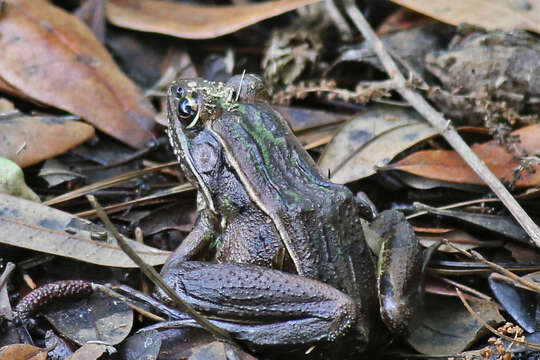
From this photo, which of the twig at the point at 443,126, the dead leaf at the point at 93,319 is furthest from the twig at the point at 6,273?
the twig at the point at 443,126

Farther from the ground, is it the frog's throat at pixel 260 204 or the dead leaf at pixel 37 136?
the dead leaf at pixel 37 136

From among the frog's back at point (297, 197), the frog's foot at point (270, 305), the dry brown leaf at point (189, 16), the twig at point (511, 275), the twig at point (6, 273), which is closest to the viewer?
the frog's foot at point (270, 305)

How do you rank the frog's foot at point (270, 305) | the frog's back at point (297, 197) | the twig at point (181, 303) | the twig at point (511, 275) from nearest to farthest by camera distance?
the twig at point (181, 303) → the frog's foot at point (270, 305) → the frog's back at point (297, 197) → the twig at point (511, 275)

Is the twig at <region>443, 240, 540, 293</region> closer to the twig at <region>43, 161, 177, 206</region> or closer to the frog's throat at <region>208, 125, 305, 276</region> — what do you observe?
the frog's throat at <region>208, 125, 305, 276</region>

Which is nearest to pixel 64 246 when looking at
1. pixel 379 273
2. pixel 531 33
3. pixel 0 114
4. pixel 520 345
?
pixel 0 114

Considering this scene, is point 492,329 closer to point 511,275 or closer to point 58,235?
point 511,275

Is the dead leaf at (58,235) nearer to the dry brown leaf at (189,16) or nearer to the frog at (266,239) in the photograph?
the frog at (266,239)

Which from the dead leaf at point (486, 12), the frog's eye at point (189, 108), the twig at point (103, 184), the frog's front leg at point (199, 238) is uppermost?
the dead leaf at point (486, 12)
